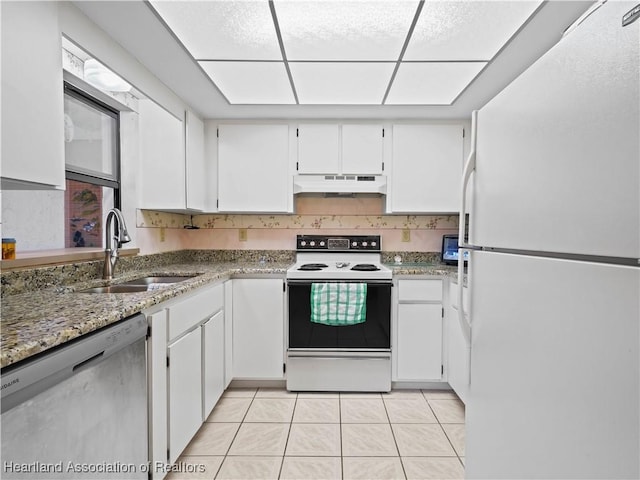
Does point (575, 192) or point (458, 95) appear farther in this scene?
point (458, 95)

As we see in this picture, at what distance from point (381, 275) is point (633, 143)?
76.5 inches

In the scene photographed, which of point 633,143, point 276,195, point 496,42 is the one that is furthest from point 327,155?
point 633,143

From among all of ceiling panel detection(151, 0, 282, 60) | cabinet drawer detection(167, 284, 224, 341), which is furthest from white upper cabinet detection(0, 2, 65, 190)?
cabinet drawer detection(167, 284, 224, 341)

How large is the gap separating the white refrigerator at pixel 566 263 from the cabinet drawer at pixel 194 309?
1273 mm

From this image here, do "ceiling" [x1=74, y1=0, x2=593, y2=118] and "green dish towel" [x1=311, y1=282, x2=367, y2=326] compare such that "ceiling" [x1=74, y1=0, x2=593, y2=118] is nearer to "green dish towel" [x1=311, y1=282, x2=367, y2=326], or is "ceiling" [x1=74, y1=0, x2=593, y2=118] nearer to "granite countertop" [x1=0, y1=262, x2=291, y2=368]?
"granite countertop" [x1=0, y1=262, x2=291, y2=368]

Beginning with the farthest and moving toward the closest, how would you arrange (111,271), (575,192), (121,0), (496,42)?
(111,271)
(496,42)
(121,0)
(575,192)

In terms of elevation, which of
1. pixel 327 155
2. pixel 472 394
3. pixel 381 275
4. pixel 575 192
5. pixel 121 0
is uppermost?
pixel 121 0

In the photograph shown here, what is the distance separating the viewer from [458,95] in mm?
2270

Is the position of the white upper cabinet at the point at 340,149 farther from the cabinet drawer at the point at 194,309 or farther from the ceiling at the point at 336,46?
the cabinet drawer at the point at 194,309

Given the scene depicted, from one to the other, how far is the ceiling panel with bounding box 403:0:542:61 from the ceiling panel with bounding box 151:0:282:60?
0.69 m

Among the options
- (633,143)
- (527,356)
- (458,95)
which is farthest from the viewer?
(458,95)

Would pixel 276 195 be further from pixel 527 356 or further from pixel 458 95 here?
pixel 527 356

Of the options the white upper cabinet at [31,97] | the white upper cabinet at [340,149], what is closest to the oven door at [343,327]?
the white upper cabinet at [340,149]

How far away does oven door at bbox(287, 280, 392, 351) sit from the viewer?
244cm
